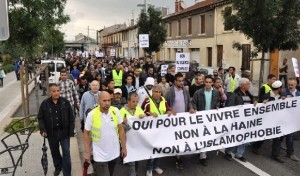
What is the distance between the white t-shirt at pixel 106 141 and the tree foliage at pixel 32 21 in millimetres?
6057

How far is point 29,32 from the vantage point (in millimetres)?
10625

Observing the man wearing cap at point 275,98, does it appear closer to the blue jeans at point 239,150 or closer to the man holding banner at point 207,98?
the blue jeans at point 239,150

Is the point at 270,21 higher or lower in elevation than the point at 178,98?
higher

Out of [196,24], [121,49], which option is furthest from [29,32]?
[121,49]

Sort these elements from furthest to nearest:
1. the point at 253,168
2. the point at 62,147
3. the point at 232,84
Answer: the point at 232,84 < the point at 253,168 < the point at 62,147

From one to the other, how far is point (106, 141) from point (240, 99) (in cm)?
318

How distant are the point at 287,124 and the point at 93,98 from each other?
404cm

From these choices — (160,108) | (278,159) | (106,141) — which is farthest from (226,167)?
(106,141)

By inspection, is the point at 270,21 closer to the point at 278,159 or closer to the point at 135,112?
the point at 278,159

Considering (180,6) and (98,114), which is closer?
(98,114)

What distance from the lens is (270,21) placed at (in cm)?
1223

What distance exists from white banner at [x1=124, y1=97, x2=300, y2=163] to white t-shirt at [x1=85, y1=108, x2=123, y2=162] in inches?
35.0

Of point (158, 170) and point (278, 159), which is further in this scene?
point (278, 159)

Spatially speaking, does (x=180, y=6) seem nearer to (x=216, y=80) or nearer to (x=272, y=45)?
(x=272, y=45)
